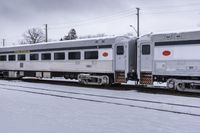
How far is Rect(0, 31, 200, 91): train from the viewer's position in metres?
16.8

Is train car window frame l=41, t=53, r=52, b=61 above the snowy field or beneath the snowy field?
above

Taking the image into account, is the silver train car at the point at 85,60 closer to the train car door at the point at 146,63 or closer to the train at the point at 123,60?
the train at the point at 123,60

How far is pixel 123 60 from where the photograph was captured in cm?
2003

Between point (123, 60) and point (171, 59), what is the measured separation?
12.1ft

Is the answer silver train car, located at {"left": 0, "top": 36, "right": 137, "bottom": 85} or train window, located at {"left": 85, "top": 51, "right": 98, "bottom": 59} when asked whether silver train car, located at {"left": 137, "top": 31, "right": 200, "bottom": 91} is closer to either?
silver train car, located at {"left": 0, "top": 36, "right": 137, "bottom": 85}

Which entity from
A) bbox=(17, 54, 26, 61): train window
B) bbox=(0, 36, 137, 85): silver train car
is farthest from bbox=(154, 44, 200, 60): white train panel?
bbox=(17, 54, 26, 61): train window

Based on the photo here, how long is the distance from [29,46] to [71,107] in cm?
1728

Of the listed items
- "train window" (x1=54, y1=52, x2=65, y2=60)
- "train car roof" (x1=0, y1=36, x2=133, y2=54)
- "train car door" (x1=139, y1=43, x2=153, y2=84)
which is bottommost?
"train car door" (x1=139, y1=43, x2=153, y2=84)

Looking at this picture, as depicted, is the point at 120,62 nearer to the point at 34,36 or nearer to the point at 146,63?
the point at 146,63

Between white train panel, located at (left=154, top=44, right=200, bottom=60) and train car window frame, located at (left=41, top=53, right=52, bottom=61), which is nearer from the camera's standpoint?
white train panel, located at (left=154, top=44, right=200, bottom=60)

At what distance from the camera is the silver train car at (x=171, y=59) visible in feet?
54.0

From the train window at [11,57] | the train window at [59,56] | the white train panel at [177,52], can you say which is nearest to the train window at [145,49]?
the white train panel at [177,52]

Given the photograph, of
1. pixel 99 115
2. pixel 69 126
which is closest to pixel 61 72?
pixel 99 115

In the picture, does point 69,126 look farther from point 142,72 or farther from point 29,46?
point 29,46
